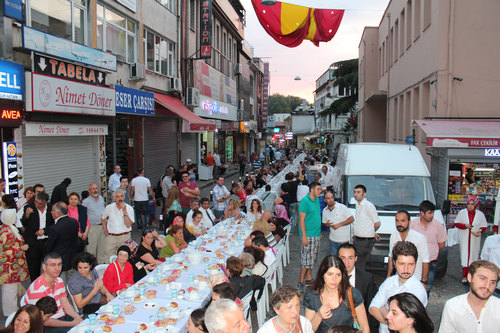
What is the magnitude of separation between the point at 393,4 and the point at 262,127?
109ft

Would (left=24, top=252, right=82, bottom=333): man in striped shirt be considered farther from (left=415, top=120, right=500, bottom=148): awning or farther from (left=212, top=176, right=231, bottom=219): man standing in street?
(left=415, top=120, right=500, bottom=148): awning

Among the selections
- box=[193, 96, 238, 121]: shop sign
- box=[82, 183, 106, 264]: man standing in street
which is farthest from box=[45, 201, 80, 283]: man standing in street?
box=[193, 96, 238, 121]: shop sign

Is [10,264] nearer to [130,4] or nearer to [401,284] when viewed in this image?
[401,284]

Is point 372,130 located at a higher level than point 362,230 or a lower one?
higher

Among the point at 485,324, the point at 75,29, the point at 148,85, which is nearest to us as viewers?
the point at 485,324

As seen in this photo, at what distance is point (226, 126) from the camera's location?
108 feet

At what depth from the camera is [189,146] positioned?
2608 centimetres

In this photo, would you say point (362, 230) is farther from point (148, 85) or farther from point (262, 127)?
point (262, 127)

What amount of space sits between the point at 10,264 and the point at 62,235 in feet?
2.85

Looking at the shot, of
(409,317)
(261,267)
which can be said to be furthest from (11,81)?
(409,317)

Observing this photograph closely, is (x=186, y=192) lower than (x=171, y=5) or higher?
lower

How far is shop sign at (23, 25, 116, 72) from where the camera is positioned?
10.4m

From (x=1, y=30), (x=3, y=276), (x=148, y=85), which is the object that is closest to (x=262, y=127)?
(x=148, y=85)

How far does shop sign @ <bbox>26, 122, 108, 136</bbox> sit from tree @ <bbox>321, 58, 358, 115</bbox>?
1008 inches
